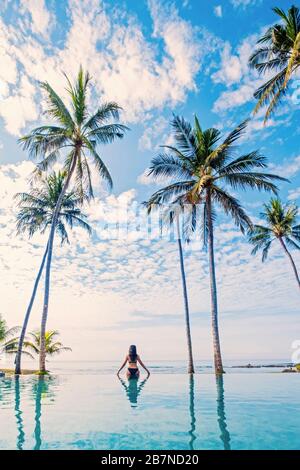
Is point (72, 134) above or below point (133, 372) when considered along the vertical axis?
above

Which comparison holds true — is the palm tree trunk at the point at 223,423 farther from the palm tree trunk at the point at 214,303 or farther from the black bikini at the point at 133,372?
the palm tree trunk at the point at 214,303

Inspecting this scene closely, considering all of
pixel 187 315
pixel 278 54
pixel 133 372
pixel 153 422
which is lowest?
pixel 133 372

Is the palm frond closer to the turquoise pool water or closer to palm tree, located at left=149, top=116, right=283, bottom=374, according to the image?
palm tree, located at left=149, top=116, right=283, bottom=374

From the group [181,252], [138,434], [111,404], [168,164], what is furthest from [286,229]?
[138,434]

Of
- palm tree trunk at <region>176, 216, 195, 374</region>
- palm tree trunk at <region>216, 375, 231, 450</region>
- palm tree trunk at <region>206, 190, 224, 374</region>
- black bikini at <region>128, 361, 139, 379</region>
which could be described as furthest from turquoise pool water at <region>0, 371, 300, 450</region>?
palm tree trunk at <region>176, 216, 195, 374</region>

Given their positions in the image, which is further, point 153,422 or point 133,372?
point 133,372

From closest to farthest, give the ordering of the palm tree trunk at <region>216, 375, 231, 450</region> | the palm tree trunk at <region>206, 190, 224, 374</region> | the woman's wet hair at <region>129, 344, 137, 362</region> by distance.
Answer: the palm tree trunk at <region>216, 375, 231, 450</region> → the woman's wet hair at <region>129, 344, 137, 362</region> → the palm tree trunk at <region>206, 190, 224, 374</region>

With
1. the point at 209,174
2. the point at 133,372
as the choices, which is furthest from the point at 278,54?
the point at 133,372

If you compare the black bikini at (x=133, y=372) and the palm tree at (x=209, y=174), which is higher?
the palm tree at (x=209, y=174)

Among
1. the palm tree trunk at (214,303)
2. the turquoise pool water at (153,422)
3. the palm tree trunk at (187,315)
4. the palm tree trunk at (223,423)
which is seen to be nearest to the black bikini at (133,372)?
the turquoise pool water at (153,422)

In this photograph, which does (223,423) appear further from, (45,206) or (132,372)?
(45,206)

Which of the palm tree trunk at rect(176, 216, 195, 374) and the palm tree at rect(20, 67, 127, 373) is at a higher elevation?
the palm tree at rect(20, 67, 127, 373)
